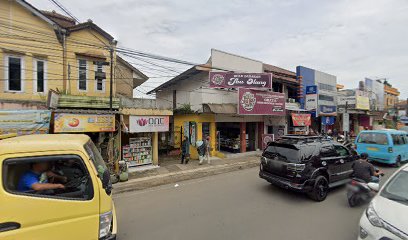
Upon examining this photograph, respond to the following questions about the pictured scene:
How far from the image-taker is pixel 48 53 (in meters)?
9.29

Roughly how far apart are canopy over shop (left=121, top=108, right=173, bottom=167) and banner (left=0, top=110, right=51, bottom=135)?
2.88 meters

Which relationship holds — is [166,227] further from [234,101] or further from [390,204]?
[234,101]

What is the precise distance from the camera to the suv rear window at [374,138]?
9641 millimetres

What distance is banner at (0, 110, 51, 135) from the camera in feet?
23.2

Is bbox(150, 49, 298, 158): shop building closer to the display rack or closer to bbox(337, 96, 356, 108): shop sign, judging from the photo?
the display rack

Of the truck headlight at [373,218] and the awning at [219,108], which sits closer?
the truck headlight at [373,218]

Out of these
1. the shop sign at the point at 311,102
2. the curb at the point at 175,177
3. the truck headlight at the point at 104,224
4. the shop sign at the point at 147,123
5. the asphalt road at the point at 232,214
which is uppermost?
the shop sign at the point at 311,102

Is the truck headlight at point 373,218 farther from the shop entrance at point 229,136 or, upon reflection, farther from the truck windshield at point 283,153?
the shop entrance at point 229,136

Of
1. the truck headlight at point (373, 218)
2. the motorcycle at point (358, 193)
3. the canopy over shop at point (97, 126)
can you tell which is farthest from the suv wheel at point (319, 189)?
the canopy over shop at point (97, 126)

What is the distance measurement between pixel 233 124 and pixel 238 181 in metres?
6.93

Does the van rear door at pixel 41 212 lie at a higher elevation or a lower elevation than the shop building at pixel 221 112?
lower

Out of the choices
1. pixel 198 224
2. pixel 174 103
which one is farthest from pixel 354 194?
pixel 174 103

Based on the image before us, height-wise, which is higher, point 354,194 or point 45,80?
point 45,80

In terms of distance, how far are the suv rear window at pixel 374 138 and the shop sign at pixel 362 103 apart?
1411cm
